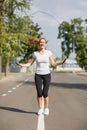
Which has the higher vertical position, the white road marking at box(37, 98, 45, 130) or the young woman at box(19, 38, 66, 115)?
the young woman at box(19, 38, 66, 115)

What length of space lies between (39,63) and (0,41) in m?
31.0

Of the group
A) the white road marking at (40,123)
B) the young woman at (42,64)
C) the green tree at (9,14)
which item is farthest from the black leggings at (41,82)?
the green tree at (9,14)

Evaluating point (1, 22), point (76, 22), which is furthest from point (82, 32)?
point (1, 22)

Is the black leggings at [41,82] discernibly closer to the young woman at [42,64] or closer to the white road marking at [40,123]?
the young woman at [42,64]

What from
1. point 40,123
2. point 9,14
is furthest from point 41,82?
point 9,14

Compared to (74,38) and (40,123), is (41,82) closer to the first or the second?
(40,123)

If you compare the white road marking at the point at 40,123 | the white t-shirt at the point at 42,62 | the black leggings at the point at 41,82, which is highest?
the white t-shirt at the point at 42,62

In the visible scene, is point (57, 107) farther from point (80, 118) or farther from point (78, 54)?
point (78, 54)

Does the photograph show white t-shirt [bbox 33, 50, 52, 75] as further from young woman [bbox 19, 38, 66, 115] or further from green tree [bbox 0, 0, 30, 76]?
green tree [bbox 0, 0, 30, 76]

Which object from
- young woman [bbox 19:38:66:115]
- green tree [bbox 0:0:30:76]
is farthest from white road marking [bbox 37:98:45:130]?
green tree [bbox 0:0:30:76]

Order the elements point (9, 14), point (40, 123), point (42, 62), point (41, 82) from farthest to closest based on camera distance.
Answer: point (9, 14) → point (41, 82) → point (42, 62) → point (40, 123)

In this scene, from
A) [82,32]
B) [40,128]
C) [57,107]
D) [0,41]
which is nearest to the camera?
[40,128]

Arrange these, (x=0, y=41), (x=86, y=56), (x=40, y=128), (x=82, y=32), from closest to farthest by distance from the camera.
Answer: (x=40, y=128), (x=0, y=41), (x=86, y=56), (x=82, y=32)

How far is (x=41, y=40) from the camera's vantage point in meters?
12.2
